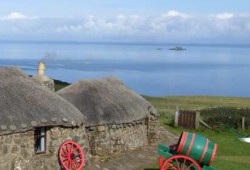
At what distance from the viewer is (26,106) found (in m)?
18.2

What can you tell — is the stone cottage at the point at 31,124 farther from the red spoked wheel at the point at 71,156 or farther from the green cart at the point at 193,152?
the green cart at the point at 193,152

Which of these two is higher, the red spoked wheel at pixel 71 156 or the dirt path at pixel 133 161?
the red spoked wheel at pixel 71 156

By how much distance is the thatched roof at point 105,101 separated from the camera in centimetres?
2317

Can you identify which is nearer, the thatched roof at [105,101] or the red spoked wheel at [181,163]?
the red spoked wheel at [181,163]

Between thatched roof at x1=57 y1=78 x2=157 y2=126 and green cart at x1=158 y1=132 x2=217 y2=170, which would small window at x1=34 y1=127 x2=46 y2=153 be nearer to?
thatched roof at x1=57 y1=78 x2=157 y2=126

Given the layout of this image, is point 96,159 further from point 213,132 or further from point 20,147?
point 213,132

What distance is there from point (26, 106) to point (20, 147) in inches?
59.2

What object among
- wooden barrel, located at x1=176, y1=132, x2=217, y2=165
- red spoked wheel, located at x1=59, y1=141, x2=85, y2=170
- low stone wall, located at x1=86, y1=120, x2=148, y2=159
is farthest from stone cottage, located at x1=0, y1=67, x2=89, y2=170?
wooden barrel, located at x1=176, y1=132, x2=217, y2=165

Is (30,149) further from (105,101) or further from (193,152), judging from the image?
(105,101)

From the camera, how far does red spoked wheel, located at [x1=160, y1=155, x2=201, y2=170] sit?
17172 mm

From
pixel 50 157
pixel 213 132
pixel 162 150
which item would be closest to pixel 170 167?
pixel 162 150

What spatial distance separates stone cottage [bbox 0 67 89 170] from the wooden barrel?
13.8 ft

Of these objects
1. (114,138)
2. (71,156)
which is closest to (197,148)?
(71,156)

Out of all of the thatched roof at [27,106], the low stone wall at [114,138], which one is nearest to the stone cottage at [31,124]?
the thatched roof at [27,106]
